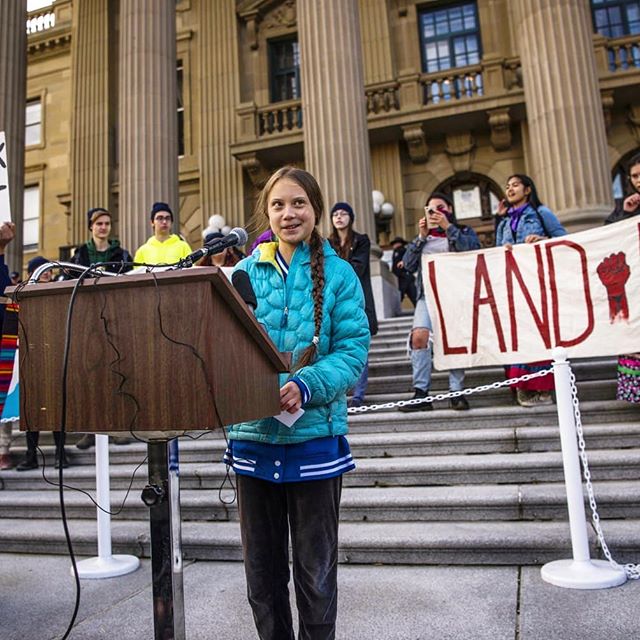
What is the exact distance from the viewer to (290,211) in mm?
2271

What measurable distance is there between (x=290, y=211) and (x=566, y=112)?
32.8ft

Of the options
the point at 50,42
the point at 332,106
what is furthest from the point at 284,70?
the point at 50,42

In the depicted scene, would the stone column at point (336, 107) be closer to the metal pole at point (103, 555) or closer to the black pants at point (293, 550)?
the metal pole at point (103, 555)

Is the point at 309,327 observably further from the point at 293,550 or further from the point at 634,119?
the point at 634,119

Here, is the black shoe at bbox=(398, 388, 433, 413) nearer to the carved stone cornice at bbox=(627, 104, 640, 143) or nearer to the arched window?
the arched window

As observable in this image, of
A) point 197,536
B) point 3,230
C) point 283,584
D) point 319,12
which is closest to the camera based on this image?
point 283,584

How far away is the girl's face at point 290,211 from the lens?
226 cm

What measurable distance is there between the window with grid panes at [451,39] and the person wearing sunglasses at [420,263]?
1218 centimetres

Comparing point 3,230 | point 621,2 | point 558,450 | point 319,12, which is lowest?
point 558,450

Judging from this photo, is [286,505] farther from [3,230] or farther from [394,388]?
[394,388]

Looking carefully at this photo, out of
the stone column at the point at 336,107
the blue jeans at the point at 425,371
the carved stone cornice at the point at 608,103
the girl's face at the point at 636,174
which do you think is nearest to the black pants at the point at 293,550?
the blue jeans at the point at 425,371

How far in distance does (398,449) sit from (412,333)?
135 cm

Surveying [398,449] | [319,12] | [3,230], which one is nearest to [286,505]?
[3,230]

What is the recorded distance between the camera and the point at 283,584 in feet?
7.40
